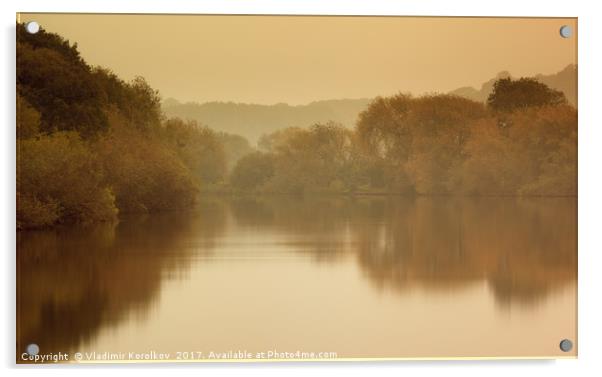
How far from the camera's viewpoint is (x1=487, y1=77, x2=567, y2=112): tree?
10.2 meters

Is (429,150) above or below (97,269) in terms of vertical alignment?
above

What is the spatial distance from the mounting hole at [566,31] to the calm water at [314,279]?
1.61m

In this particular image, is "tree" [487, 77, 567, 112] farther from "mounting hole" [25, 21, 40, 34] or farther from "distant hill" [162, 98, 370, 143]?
"mounting hole" [25, 21, 40, 34]

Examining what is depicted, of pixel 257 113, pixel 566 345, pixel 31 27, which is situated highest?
pixel 31 27

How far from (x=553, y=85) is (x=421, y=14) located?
4.97 feet

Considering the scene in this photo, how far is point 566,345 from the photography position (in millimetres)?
9680

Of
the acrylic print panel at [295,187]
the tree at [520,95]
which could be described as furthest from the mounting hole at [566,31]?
the tree at [520,95]

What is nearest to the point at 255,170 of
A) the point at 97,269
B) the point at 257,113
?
the point at 257,113

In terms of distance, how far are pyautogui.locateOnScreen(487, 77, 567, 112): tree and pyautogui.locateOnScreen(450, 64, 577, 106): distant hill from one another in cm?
4

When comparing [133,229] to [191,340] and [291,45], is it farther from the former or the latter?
[291,45]

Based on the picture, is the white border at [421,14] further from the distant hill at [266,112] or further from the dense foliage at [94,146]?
the distant hill at [266,112]

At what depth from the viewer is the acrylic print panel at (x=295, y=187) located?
953 cm

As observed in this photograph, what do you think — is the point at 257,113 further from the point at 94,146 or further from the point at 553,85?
the point at 553,85
